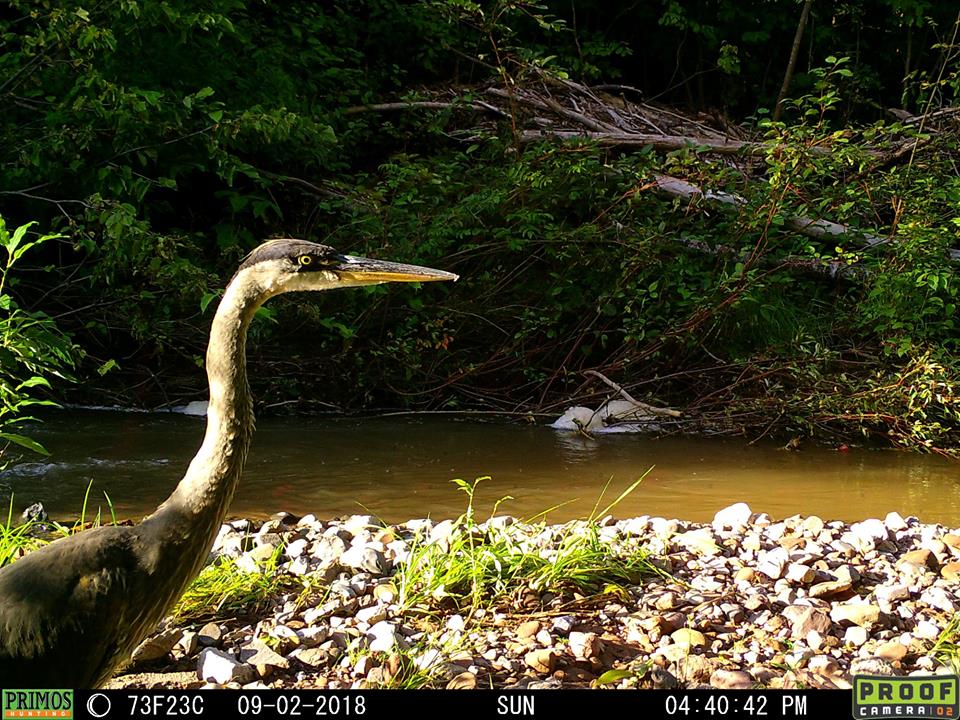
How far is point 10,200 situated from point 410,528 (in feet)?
16.1

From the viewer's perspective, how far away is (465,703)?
2.78m

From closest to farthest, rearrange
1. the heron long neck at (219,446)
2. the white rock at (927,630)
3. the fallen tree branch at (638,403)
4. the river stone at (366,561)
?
the heron long neck at (219,446)
the white rock at (927,630)
the river stone at (366,561)
the fallen tree branch at (638,403)

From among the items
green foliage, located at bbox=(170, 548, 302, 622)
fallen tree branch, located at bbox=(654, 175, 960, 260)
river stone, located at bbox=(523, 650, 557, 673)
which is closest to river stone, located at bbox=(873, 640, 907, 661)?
river stone, located at bbox=(523, 650, 557, 673)

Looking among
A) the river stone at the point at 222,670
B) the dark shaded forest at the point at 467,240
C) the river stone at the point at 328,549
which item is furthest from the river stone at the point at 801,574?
the dark shaded forest at the point at 467,240

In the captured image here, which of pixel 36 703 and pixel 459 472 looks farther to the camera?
pixel 459 472

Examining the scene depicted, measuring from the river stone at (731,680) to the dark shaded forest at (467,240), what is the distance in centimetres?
461

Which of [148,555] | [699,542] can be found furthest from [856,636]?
[148,555]

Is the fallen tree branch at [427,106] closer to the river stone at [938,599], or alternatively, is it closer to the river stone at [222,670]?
the river stone at [938,599]

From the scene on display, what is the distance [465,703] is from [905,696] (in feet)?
4.16

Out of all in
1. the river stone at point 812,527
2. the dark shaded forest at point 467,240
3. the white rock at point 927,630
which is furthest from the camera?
the dark shaded forest at point 467,240

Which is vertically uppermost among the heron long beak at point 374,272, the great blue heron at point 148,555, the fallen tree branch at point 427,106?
the fallen tree branch at point 427,106

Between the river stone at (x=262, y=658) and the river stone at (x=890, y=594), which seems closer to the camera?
the river stone at (x=262, y=658)

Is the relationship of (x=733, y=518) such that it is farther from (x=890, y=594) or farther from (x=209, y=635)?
(x=209, y=635)

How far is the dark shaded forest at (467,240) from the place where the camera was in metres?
7.02
